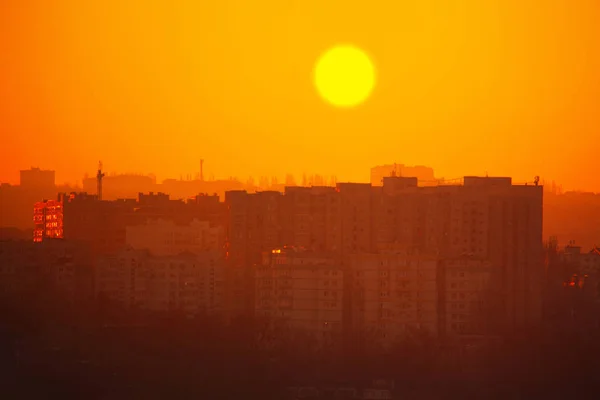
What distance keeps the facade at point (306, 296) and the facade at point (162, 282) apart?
1.15 metres

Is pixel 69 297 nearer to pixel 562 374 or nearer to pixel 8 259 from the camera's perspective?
pixel 8 259

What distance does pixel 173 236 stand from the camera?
3031 cm

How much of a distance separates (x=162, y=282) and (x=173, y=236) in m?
3.93

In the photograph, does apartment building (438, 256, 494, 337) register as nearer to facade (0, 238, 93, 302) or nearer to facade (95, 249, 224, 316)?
facade (95, 249, 224, 316)

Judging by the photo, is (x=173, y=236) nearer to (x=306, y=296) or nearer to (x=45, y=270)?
(x=45, y=270)

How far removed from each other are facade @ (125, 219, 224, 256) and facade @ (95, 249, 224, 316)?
279 centimetres

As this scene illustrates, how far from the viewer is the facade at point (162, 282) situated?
2627cm

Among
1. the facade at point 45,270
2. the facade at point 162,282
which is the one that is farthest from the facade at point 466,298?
the facade at point 45,270

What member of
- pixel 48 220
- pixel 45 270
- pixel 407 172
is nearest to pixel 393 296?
pixel 45 270

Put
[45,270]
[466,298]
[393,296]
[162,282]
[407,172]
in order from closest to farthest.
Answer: [393,296]
[466,298]
[162,282]
[45,270]
[407,172]

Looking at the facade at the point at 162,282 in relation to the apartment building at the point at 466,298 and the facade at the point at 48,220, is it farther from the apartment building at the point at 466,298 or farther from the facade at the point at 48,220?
the facade at the point at 48,220

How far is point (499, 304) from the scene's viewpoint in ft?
85.6

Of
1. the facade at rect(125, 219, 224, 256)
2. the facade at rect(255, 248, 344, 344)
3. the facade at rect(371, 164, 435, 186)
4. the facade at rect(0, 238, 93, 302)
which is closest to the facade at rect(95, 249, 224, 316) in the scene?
the facade at rect(0, 238, 93, 302)

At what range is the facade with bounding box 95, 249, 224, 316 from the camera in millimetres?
26266
